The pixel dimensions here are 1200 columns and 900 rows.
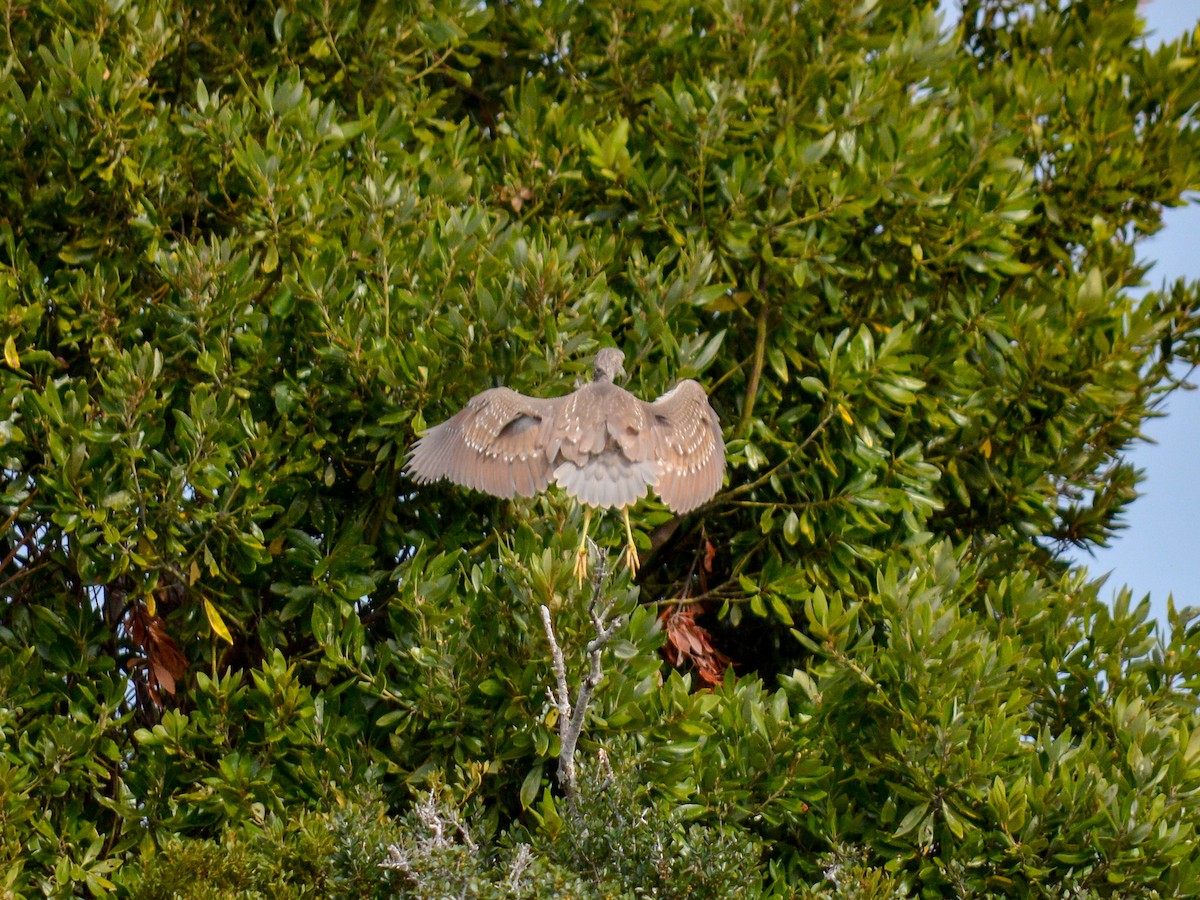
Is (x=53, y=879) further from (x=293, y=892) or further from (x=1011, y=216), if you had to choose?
(x=1011, y=216)

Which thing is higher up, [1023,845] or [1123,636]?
[1123,636]

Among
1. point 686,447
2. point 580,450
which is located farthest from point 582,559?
point 686,447

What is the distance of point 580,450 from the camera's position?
5.96m

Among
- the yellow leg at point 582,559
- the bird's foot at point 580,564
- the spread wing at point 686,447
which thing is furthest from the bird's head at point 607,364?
the bird's foot at point 580,564

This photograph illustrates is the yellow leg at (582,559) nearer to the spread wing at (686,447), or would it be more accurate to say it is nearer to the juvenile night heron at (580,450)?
the juvenile night heron at (580,450)

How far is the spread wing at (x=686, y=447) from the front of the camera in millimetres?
6238

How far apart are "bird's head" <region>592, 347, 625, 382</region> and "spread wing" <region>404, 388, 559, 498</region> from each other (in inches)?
13.4

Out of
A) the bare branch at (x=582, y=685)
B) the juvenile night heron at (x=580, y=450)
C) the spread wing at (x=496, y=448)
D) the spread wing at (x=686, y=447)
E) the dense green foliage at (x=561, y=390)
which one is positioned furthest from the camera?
the dense green foliage at (x=561, y=390)

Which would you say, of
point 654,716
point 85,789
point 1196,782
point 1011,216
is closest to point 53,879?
point 85,789

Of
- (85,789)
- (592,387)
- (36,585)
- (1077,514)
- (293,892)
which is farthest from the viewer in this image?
(1077,514)

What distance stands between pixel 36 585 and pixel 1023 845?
4.96 meters

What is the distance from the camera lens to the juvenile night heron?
5.98 m

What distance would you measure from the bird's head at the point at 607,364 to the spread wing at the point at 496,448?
34 cm

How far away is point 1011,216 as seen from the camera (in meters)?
8.15
